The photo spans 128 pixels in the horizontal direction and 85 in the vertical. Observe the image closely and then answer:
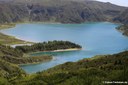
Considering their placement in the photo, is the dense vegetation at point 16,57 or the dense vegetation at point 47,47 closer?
the dense vegetation at point 16,57

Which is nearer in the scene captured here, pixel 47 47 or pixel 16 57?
pixel 16 57

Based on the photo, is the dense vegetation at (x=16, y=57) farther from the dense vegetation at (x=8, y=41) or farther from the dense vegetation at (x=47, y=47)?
the dense vegetation at (x=8, y=41)

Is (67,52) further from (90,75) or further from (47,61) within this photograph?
(90,75)

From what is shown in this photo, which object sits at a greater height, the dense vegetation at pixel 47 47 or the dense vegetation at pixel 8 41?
the dense vegetation at pixel 47 47

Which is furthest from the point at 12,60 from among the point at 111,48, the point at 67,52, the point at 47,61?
the point at 111,48

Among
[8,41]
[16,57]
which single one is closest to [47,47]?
[16,57]

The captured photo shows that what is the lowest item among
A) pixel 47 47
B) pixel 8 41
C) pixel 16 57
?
pixel 8 41

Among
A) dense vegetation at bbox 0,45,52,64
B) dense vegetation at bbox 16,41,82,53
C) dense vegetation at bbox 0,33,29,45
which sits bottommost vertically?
dense vegetation at bbox 0,33,29,45

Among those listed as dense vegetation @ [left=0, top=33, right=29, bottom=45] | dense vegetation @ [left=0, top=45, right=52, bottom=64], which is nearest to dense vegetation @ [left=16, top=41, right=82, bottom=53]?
dense vegetation @ [left=0, top=45, right=52, bottom=64]

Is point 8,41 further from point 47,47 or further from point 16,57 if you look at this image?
point 16,57

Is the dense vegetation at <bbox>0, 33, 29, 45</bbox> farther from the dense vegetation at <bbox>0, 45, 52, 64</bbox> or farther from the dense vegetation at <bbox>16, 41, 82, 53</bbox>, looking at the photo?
the dense vegetation at <bbox>0, 45, 52, 64</bbox>

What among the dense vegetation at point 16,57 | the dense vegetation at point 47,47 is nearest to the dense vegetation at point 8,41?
the dense vegetation at point 47,47
